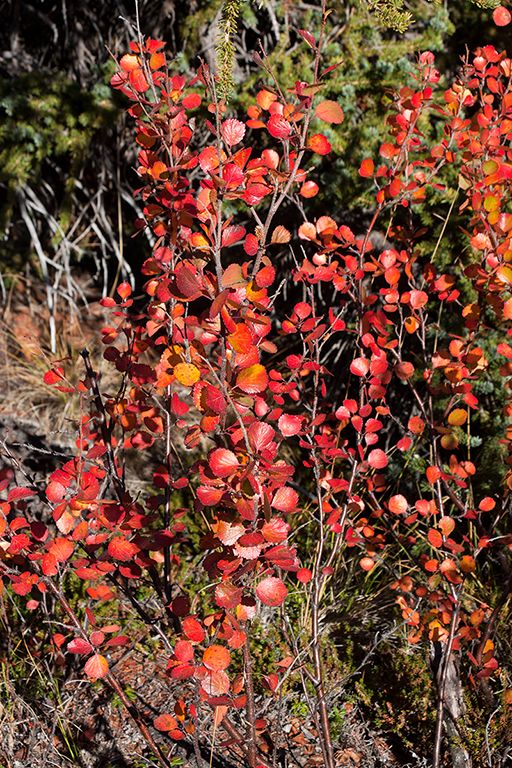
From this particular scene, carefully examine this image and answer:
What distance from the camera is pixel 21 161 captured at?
301 centimetres

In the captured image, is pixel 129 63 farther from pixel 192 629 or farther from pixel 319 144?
pixel 192 629

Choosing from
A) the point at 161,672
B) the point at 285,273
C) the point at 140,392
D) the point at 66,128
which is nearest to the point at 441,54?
the point at 285,273

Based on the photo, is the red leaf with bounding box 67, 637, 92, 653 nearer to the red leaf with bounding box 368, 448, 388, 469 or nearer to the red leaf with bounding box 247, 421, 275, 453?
the red leaf with bounding box 247, 421, 275, 453

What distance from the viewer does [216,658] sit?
110cm

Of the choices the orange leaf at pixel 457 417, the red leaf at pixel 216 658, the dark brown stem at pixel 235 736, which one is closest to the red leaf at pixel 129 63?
the orange leaf at pixel 457 417

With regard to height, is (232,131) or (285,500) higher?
(232,131)

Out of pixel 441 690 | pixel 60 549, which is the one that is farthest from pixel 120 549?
pixel 441 690

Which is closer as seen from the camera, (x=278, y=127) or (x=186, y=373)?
(x=186, y=373)

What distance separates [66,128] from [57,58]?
4.52ft

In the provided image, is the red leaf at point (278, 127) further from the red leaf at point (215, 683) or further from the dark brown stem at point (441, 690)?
the dark brown stem at point (441, 690)

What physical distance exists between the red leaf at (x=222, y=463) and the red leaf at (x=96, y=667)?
60 cm

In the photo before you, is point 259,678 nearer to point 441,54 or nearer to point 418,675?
point 418,675

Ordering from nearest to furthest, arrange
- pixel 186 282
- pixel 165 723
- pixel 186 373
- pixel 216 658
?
pixel 186 282
pixel 186 373
pixel 216 658
pixel 165 723

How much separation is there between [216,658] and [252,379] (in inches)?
22.1
